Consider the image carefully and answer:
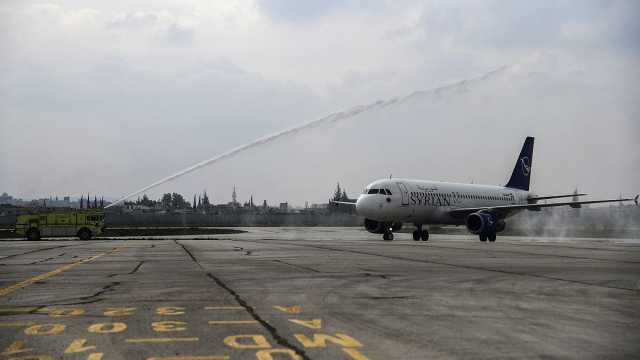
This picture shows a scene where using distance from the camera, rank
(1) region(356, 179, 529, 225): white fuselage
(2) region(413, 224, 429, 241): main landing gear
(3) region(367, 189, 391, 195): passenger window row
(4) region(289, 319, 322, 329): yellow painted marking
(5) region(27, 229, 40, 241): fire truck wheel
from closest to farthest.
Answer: (4) region(289, 319, 322, 329): yellow painted marking → (1) region(356, 179, 529, 225): white fuselage → (3) region(367, 189, 391, 195): passenger window row → (2) region(413, 224, 429, 241): main landing gear → (5) region(27, 229, 40, 241): fire truck wheel

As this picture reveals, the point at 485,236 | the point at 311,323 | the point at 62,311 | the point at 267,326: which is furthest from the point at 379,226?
the point at 267,326

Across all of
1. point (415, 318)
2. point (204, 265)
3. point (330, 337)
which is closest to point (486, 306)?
point (415, 318)

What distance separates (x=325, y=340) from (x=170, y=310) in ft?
12.3

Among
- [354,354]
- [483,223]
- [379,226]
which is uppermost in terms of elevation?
[483,223]

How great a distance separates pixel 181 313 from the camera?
10.7 meters

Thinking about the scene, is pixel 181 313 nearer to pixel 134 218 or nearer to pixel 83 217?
pixel 83 217

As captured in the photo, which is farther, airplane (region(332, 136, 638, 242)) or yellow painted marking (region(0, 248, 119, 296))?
airplane (region(332, 136, 638, 242))

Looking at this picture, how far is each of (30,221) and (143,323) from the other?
4578cm

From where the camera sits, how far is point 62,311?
10953 millimetres

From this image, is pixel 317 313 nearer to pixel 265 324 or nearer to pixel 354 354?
pixel 265 324

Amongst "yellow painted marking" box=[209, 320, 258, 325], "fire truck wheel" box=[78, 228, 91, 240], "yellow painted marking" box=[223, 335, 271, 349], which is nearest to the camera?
"yellow painted marking" box=[223, 335, 271, 349]

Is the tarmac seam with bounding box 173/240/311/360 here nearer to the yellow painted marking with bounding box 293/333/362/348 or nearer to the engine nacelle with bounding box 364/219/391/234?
the yellow painted marking with bounding box 293/333/362/348

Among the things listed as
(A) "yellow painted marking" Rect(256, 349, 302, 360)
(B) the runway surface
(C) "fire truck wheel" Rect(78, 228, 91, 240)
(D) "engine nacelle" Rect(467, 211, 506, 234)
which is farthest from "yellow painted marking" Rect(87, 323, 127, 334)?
(C) "fire truck wheel" Rect(78, 228, 91, 240)

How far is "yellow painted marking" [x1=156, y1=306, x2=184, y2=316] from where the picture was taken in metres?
10.7
